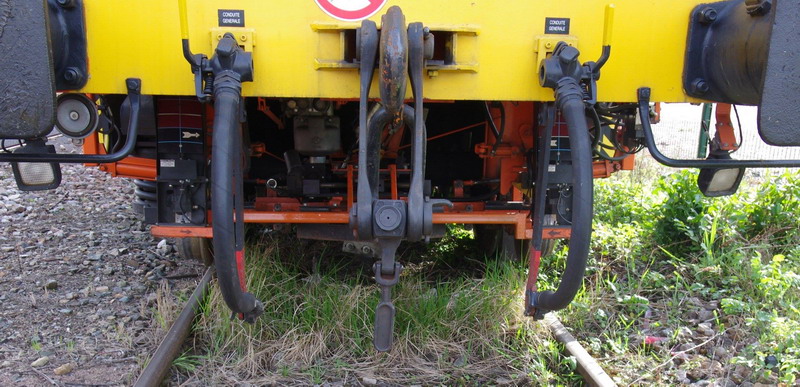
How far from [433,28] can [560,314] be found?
69.8 inches

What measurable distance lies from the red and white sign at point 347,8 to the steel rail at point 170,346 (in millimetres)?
1578

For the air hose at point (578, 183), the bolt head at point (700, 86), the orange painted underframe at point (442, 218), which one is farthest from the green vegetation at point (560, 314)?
the bolt head at point (700, 86)

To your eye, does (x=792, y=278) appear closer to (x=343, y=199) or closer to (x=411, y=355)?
(x=411, y=355)

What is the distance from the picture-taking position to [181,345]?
2.98 meters

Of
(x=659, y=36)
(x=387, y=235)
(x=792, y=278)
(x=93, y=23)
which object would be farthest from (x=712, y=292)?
(x=93, y=23)

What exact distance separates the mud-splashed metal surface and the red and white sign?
85 cm

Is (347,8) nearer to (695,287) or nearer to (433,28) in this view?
(433,28)

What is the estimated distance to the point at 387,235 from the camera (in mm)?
1917

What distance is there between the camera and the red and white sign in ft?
7.23

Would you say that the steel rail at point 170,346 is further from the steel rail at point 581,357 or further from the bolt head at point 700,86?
the bolt head at point 700,86

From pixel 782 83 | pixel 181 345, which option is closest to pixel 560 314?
pixel 782 83

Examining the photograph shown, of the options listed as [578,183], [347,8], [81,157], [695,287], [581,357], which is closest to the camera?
[578,183]

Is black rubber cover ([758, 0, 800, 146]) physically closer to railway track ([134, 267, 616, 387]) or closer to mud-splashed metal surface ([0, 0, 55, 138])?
railway track ([134, 267, 616, 387])

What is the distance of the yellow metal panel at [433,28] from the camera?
2.19 meters
